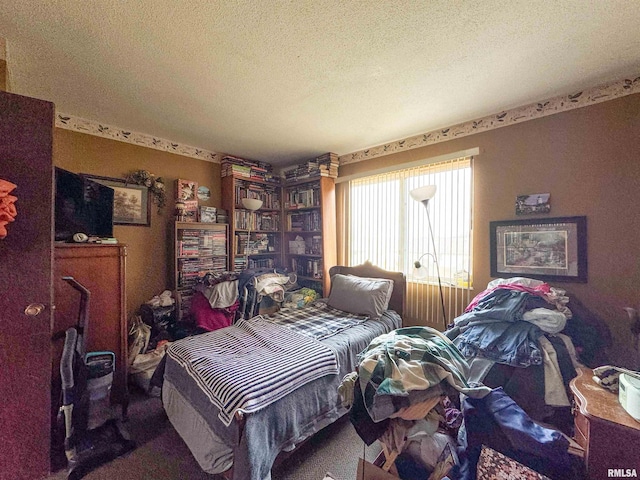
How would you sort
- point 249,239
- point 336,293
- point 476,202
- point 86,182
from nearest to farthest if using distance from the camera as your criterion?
point 86,182 < point 476,202 < point 336,293 < point 249,239

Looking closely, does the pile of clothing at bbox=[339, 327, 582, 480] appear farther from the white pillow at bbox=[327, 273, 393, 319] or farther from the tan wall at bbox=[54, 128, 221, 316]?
the tan wall at bbox=[54, 128, 221, 316]

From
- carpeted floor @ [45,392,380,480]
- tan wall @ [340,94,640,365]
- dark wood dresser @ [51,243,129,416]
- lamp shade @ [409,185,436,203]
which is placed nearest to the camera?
carpeted floor @ [45,392,380,480]

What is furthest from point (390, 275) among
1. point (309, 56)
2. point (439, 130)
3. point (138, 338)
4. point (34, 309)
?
point (34, 309)

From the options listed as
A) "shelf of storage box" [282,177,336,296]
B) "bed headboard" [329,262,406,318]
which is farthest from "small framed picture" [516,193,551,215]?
A: "shelf of storage box" [282,177,336,296]

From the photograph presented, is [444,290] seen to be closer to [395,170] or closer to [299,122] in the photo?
[395,170]

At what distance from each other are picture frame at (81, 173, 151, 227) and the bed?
1659 mm

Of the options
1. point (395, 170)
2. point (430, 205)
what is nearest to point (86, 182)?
point (395, 170)

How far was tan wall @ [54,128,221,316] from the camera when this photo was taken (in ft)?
7.88

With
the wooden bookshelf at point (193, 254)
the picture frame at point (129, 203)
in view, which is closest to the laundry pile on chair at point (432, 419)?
the wooden bookshelf at point (193, 254)

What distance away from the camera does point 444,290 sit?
8.63 ft

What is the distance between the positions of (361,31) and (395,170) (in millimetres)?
1753

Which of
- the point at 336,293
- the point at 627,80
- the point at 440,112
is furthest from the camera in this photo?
the point at 336,293

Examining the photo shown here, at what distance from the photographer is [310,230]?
11.8 feet

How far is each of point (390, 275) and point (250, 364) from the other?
72.8 inches
